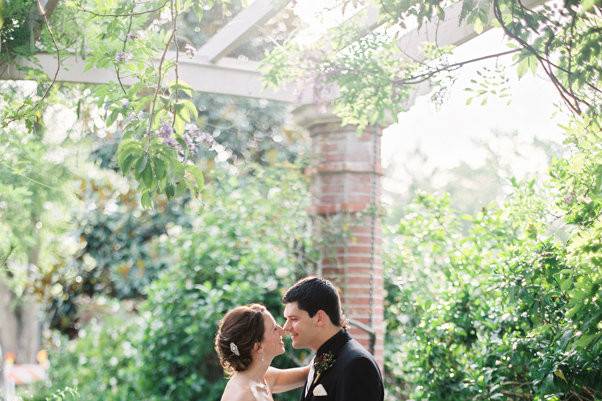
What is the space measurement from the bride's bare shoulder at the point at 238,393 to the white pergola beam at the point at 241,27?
6.87 ft

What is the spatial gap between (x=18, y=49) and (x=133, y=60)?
40.2 inches

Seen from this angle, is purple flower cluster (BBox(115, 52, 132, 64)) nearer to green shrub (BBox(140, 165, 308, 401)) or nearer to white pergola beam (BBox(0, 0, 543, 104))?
white pergola beam (BBox(0, 0, 543, 104))

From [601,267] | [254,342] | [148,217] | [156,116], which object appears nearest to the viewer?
[601,267]

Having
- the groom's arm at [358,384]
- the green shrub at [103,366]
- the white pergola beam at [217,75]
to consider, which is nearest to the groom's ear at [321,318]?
the groom's arm at [358,384]

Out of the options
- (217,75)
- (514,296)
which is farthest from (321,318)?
(217,75)

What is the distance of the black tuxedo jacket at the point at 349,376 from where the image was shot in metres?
3.36

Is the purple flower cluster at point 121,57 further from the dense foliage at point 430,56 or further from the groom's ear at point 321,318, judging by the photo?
the groom's ear at point 321,318

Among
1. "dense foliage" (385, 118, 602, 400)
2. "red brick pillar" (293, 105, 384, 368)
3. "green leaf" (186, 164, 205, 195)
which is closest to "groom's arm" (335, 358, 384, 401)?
"dense foliage" (385, 118, 602, 400)

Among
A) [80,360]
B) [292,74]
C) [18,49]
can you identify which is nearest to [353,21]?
[292,74]

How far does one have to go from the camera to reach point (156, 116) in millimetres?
4172

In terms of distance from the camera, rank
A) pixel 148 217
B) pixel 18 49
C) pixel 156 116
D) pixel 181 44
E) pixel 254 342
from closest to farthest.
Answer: pixel 254 342
pixel 156 116
pixel 18 49
pixel 181 44
pixel 148 217

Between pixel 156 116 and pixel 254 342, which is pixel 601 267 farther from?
pixel 156 116

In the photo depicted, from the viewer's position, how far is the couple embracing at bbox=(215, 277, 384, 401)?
11.1ft

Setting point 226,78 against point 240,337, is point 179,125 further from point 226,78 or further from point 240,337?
point 226,78
